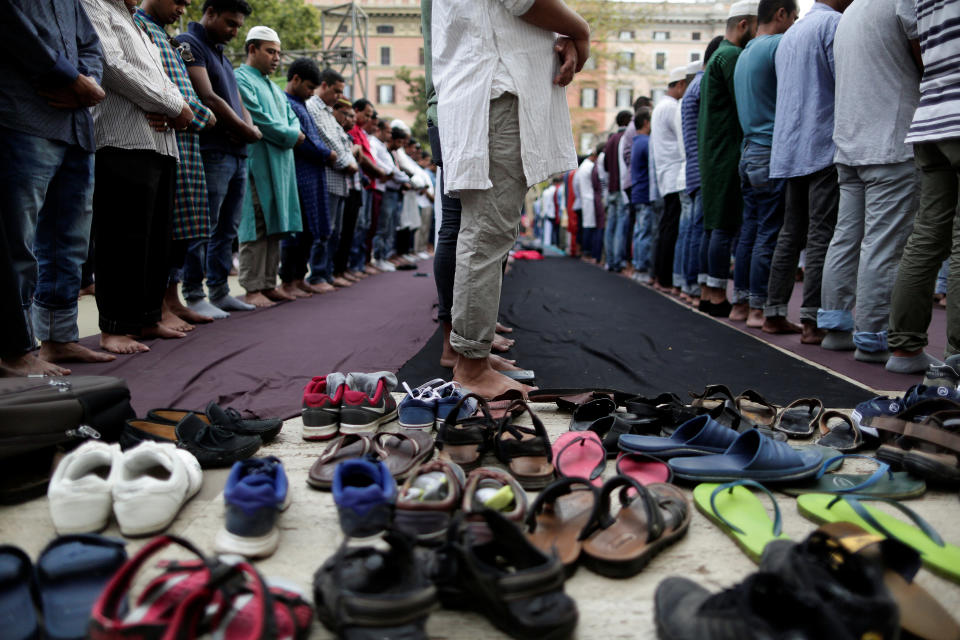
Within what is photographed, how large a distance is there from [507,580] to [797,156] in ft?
11.0

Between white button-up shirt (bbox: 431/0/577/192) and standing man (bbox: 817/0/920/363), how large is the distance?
5.80 feet

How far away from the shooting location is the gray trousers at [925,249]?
8.26 ft

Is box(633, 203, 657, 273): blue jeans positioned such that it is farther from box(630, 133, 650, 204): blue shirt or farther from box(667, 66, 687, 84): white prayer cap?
box(667, 66, 687, 84): white prayer cap

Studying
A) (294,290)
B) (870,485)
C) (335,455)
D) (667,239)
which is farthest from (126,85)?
(667,239)

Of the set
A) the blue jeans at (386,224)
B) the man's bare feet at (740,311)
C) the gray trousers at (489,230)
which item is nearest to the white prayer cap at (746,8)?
the man's bare feet at (740,311)

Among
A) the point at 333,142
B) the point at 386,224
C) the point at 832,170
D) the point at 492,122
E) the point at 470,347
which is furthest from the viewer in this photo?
the point at 386,224

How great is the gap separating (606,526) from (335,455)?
2.52ft

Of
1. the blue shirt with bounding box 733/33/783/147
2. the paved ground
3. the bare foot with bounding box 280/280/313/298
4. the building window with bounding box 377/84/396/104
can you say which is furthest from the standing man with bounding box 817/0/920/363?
the building window with bounding box 377/84/396/104

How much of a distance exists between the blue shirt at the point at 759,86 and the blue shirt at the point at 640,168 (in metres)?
2.66

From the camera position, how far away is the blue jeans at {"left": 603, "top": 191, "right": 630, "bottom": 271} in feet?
27.6

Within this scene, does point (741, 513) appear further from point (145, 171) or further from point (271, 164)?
point (271, 164)

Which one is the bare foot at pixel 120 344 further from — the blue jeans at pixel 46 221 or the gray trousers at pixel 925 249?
the gray trousers at pixel 925 249

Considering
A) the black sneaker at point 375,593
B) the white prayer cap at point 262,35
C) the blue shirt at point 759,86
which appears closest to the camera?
the black sneaker at point 375,593

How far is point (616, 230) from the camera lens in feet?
29.1
